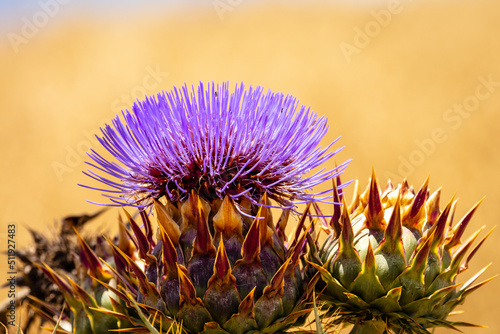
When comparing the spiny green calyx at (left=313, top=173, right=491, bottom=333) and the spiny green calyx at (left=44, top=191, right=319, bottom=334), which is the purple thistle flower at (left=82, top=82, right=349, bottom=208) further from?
the spiny green calyx at (left=313, top=173, right=491, bottom=333)

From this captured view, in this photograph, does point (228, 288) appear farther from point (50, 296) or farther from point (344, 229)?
point (50, 296)

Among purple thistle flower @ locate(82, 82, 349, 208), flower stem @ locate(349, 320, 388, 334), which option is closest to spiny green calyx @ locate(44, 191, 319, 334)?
purple thistle flower @ locate(82, 82, 349, 208)

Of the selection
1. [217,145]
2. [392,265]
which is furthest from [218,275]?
[392,265]

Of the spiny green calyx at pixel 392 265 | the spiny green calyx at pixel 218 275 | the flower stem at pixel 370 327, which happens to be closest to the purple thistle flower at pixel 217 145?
the spiny green calyx at pixel 218 275

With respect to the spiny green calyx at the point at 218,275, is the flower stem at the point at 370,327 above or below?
below

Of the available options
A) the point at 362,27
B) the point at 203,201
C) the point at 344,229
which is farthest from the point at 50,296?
the point at 362,27

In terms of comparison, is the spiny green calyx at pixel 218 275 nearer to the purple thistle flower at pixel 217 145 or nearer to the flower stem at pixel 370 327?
the purple thistle flower at pixel 217 145
